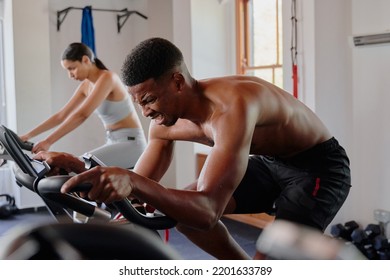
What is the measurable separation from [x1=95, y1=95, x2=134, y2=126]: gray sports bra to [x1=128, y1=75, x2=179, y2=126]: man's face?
140 centimetres

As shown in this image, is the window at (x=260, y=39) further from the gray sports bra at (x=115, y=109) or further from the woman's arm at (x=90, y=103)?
the woman's arm at (x=90, y=103)

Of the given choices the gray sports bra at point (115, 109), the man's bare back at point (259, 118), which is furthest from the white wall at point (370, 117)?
the gray sports bra at point (115, 109)

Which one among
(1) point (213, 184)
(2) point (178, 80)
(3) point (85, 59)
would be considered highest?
(3) point (85, 59)

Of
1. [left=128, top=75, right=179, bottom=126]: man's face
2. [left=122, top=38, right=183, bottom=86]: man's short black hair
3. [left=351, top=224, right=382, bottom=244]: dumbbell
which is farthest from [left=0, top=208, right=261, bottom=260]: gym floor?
[left=122, top=38, right=183, bottom=86]: man's short black hair

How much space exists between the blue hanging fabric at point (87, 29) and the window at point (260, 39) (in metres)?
1.16

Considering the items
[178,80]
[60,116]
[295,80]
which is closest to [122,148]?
[60,116]

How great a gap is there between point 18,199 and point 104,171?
314 centimetres

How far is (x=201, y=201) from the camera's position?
4.08ft

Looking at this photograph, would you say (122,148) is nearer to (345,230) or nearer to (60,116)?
(60,116)

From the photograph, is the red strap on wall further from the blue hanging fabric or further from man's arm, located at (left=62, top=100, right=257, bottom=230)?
the blue hanging fabric

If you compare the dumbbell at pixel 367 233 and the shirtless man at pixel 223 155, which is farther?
the dumbbell at pixel 367 233

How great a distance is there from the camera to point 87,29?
4.29 meters

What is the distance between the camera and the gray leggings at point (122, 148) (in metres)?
2.71

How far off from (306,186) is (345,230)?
1247 millimetres
